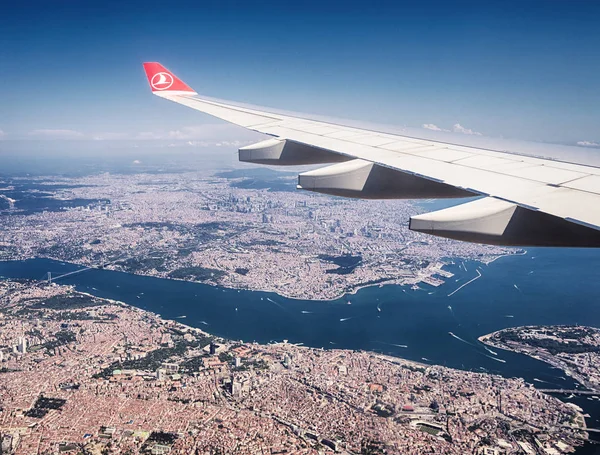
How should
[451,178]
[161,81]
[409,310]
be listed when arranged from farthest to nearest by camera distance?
[409,310] → [161,81] → [451,178]

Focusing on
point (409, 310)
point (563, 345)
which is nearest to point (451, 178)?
point (563, 345)

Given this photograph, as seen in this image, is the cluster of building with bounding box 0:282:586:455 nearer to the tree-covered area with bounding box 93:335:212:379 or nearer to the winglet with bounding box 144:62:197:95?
the tree-covered area with bounding box 93:335:212:379

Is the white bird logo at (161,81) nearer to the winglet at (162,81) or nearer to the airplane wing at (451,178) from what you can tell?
the winglet at (162,81)

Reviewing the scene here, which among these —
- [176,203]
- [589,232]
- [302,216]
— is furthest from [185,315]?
[176,203]

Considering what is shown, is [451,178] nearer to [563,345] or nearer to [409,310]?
[563,345]

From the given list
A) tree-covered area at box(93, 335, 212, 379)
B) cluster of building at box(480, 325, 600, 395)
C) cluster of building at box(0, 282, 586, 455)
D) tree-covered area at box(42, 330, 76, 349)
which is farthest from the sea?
Result: tree-covered area at box(42, 330, 76, 349)

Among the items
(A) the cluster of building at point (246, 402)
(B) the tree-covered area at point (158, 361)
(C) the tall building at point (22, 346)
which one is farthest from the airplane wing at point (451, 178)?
(C) the tall building at point (22, 346)

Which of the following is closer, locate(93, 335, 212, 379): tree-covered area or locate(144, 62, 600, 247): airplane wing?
locate(144, 62, 600, 247): airplane wing
